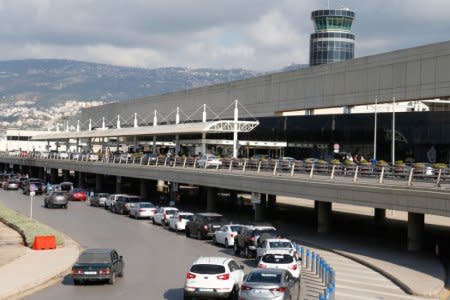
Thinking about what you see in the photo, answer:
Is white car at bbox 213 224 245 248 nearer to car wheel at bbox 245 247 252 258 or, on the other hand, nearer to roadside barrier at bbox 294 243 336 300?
car wheel at bbox 245 247 252 258

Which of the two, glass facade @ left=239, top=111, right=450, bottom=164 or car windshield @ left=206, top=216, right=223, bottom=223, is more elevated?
glass facade @ left=239, top=111, right=450, bottom=164

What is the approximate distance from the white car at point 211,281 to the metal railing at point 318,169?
1214 centimetres

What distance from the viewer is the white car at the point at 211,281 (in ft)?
71.6

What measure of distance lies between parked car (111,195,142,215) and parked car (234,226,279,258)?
920 inches

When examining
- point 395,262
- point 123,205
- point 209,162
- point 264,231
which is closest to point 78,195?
point 123,205

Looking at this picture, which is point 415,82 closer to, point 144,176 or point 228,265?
point 144,176

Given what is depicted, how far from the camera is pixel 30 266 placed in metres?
29.4

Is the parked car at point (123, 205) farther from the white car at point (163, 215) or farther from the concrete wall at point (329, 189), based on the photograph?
the white car at point (163, 215)

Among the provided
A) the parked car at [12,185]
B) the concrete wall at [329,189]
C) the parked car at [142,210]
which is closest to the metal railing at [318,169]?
the concrete wall at [329,189]

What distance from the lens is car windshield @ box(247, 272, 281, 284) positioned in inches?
792

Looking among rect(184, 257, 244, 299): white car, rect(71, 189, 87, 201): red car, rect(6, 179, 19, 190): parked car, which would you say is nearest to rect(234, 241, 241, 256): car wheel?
rect(184, 257, 244, 299): white car

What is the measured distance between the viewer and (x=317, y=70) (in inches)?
2854

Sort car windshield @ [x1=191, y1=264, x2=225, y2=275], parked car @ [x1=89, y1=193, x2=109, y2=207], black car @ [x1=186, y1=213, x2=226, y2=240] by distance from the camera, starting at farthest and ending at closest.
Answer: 1. parked car @ [x1=89, y1=193, x2=109, y2=207]
2. black car @ [x1=186, y1=213, x2=226, y2=240]
3. car windshield @ [x1=191, y1=264, x2=225, y2=275]

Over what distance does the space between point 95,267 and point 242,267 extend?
17.0 feet
